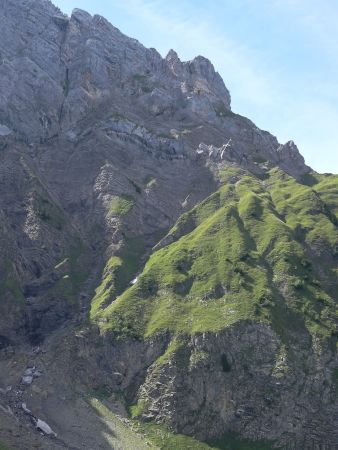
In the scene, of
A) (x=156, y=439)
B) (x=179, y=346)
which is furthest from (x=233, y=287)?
(x=156, y=439)

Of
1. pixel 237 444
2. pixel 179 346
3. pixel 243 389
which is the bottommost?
pixel 237 444

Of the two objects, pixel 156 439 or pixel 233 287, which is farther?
pixel 233 287

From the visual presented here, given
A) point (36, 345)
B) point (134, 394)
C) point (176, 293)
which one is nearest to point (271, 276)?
point (176, 293)

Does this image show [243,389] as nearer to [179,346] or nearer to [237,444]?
[237,444]

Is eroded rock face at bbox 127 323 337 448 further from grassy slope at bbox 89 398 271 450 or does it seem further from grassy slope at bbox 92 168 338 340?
grassy slope at bbox 92 168 338 340

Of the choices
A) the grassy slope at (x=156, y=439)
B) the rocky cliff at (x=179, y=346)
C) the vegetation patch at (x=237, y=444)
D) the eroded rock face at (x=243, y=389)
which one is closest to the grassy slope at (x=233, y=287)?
the rocky cliff at (x=179, y=346)

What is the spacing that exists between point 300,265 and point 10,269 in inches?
3800

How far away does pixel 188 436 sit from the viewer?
5054 inches

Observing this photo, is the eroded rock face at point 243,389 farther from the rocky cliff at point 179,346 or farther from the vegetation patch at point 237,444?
the vegetation patch at point 237,444

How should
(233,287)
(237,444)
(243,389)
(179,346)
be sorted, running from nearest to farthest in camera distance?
(237,444)
(243,389)
(179,346)
(233,287)

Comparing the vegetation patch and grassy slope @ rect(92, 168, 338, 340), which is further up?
grassy slope @ rect(92, 168, 338, 340)

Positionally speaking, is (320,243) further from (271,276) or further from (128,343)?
(128,343)

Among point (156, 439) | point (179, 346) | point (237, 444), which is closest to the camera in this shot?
point (156, 439)

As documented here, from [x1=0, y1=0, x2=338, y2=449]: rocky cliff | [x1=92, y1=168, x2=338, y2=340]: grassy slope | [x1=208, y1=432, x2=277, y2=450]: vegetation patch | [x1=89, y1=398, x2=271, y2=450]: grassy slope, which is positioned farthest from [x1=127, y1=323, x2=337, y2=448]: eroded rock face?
[x1=92, y1=168, x2=338, y2=340]: grassy slope
